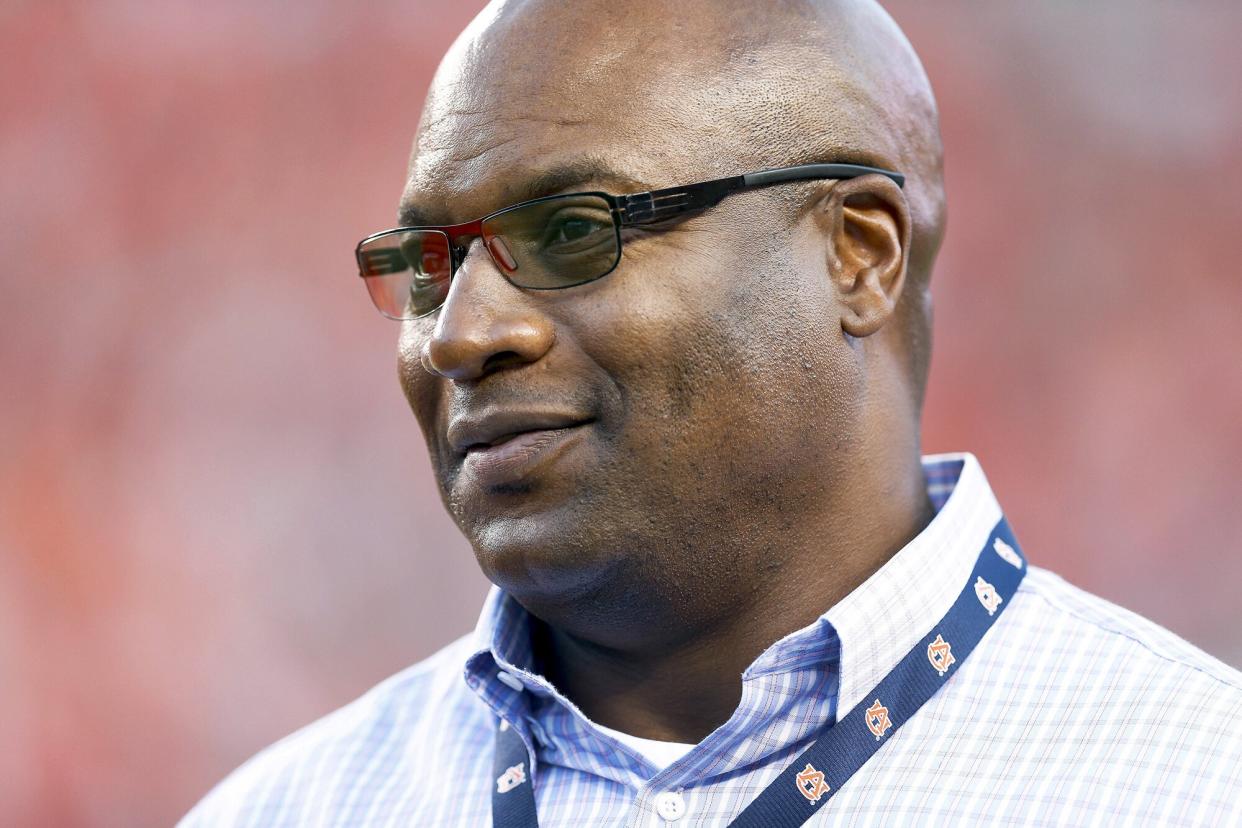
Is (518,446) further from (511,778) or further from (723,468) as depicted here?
(511,778)

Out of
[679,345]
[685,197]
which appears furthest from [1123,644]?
[685,197]

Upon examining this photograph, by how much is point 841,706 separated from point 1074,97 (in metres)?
3.55

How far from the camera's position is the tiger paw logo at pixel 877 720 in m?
1.64

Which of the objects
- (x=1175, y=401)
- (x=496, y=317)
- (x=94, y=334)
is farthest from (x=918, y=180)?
(x=94, y=334)

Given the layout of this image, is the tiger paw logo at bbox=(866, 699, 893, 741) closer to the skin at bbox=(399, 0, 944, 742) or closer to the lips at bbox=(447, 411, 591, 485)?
the skin at bbox=(399, 0, 944, 742)

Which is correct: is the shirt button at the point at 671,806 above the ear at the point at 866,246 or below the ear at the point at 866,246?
below

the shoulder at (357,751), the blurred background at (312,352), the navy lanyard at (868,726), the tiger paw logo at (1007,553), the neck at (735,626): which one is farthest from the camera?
the blurred background at (312,352)

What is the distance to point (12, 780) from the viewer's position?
4098 mm

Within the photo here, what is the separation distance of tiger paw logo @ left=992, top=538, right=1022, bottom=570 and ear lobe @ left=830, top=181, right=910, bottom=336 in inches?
12.8

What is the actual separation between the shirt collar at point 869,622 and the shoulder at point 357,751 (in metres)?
0.10

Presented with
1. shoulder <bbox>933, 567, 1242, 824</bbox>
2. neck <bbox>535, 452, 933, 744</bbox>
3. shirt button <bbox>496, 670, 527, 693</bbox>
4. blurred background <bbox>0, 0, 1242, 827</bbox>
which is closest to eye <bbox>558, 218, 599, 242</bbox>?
neck <bbox>535, 452, 933, 744</bbox>

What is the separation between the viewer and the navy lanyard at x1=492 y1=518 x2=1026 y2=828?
1.61 m

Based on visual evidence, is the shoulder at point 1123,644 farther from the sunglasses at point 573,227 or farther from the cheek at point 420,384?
the cheek at point 420,384

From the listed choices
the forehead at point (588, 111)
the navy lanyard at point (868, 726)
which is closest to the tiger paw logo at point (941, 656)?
the navy lanyard at point (868, 726)
